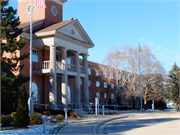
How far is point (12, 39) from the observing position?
1989cm

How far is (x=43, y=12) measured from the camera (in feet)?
103

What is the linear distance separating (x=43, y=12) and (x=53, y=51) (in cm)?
756

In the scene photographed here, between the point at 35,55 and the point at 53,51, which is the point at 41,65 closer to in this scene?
the point at 35,55

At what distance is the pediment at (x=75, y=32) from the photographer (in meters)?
29.1

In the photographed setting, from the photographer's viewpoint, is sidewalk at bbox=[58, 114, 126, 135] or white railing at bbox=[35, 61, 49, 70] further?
white railing at bbox=[35, 61, 49, 70]

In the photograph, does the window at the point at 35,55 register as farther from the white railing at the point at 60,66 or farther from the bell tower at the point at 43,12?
the bell tower at the point at 43,12

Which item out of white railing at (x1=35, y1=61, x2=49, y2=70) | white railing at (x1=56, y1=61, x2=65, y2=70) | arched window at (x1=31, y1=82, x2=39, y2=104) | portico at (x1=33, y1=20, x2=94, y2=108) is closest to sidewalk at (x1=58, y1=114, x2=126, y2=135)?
portico at (x1=33, y1=20, x2=94, y2=108)

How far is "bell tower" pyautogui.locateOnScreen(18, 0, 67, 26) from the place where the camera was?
104 ft

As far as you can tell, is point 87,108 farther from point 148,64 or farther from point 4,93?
point 148,64

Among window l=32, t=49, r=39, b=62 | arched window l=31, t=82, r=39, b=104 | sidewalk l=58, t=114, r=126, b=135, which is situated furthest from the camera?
window l=32, t=49, r=39, b=62

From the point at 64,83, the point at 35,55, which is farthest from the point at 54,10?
the point at 64,83

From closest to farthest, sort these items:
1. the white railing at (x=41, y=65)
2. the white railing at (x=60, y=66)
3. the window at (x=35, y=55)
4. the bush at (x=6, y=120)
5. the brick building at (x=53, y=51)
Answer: the bush at (x=6, y=120) < the brick building at (x=53, y=51) < the white railing at (x=41, y=65) < the white railing at (x=60, y=66) < the window at (x=35, y=55)

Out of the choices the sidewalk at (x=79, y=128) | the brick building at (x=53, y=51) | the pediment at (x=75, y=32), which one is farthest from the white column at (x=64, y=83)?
the sidewalk at (x=79, y=128)

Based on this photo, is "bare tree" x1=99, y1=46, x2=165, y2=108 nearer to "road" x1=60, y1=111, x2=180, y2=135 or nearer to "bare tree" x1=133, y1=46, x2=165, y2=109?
"bare tree" x1=133, y1=46, x2=165, y2=109
